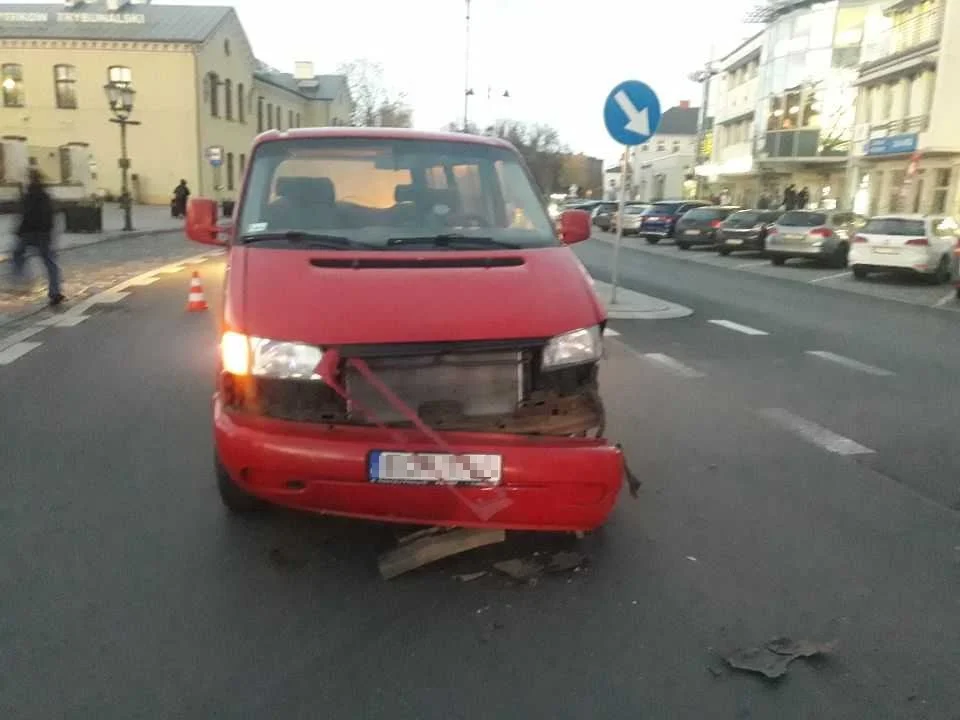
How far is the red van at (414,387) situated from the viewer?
3.67 m

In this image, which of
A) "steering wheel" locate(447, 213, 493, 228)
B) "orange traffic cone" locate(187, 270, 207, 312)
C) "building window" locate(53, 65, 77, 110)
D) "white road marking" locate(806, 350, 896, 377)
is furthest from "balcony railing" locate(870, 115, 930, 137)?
"building window" locate(53, 65, 77, 110)

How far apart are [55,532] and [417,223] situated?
243 centimetres

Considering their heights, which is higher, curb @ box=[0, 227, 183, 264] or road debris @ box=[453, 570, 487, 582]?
road debris @ box=[453, 570, 487, 582]

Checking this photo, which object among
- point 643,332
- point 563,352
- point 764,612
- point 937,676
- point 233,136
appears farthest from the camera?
point 233,136

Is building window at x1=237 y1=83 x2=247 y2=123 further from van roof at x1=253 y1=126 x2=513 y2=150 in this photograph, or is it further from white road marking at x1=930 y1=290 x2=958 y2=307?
van roof at x1=253 y1=126 x2=513 y2=150

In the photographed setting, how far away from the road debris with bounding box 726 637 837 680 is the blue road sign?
30.7 ft

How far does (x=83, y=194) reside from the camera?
3828cm

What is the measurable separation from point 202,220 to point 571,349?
2.67 m

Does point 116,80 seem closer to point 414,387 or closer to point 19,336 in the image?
point 19,336

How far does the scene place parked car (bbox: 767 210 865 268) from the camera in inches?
952

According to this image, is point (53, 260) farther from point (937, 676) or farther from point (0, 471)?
point (937, 676)

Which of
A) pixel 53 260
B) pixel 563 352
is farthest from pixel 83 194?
pixel 563 352

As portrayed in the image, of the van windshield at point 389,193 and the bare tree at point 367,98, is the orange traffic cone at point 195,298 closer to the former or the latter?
the van windshield at point 389,193

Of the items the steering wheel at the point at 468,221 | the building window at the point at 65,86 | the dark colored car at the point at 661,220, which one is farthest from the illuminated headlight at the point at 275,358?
the building window at the point at 65,86
